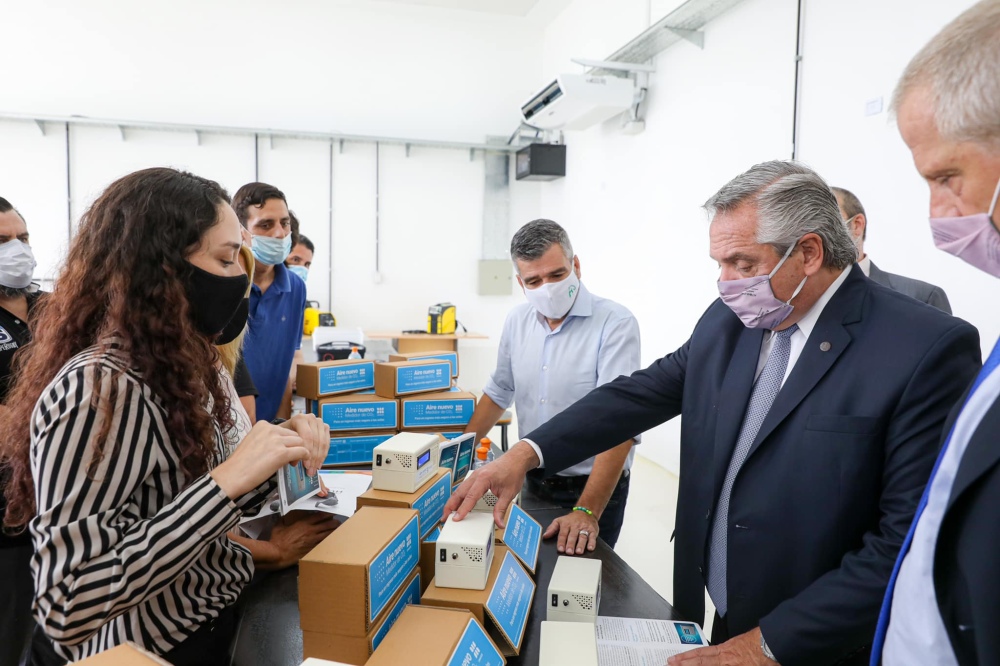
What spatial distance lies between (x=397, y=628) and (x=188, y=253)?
70 centimetres

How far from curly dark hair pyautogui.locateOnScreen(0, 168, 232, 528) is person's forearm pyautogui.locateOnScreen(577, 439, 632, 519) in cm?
102

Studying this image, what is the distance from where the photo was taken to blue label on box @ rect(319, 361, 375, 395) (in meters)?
2.05

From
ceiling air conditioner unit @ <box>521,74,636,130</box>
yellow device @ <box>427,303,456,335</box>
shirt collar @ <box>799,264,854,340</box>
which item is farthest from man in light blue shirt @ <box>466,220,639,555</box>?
yellow device @ <box>427,303,456,335</box>

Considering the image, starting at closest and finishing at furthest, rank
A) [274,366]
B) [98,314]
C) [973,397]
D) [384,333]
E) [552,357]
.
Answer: [973,397] → [98,314] → [552,357] → [274,366] → [384,333]

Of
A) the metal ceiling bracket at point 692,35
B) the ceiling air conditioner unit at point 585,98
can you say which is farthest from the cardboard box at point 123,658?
the ceiling air conditioner unit at point 585,98

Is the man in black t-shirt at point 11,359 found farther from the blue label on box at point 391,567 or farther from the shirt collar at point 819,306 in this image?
the shirt collar at point 819,306

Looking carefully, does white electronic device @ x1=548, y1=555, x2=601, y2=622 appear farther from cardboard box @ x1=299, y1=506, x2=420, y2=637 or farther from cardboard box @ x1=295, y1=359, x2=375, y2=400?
cardboard box @ x1=295, y1=359, x2=375, y2=400

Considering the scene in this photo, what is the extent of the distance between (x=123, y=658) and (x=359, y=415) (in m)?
1.34

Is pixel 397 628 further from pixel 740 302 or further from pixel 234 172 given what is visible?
pixel 234 172

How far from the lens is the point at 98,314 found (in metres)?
0.99

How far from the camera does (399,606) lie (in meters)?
1.04

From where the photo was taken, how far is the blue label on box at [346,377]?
2.05m

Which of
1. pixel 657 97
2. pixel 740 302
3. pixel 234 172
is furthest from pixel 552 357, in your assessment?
pixel 234 172

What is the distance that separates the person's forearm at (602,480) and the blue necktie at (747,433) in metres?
0.39
